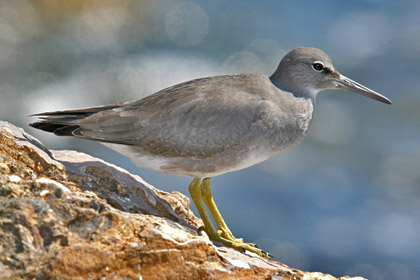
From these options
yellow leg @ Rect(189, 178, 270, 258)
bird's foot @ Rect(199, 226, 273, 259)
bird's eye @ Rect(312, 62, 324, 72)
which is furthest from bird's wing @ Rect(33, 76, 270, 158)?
bird's eye @ Rect(312, 62, 324, 72)

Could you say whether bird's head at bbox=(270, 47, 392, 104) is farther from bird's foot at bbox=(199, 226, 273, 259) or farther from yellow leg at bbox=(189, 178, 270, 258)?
bird's foot at bbox=(199, 226, 273, 259)

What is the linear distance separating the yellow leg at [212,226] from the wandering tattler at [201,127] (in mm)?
13

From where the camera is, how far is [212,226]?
683 centimetres

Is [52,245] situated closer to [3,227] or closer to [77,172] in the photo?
[3,227]

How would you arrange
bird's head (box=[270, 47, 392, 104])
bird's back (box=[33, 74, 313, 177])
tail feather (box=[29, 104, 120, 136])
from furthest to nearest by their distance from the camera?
bird's head (box=[270, 47, 392, 104]) < tail feather (box=[29, 104, 120, 136]) < bird's back (box=[33, 74, 313, 177])

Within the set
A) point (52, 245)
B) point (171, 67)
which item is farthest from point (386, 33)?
point (52, 245)

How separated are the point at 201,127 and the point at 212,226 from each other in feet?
3.83

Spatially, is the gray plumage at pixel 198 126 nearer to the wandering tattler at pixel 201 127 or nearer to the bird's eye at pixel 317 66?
the wandering tattler at pixel 201 127

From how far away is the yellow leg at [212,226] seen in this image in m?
6.74

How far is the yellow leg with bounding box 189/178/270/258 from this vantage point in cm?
674

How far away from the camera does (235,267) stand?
5281 millimetres

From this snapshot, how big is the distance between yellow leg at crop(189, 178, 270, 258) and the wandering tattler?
1 cm

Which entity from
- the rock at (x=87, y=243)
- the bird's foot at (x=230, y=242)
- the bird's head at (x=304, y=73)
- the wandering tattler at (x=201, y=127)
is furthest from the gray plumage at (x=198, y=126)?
the rock at (x=87, y=243)

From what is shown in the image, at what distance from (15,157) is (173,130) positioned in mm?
1730
